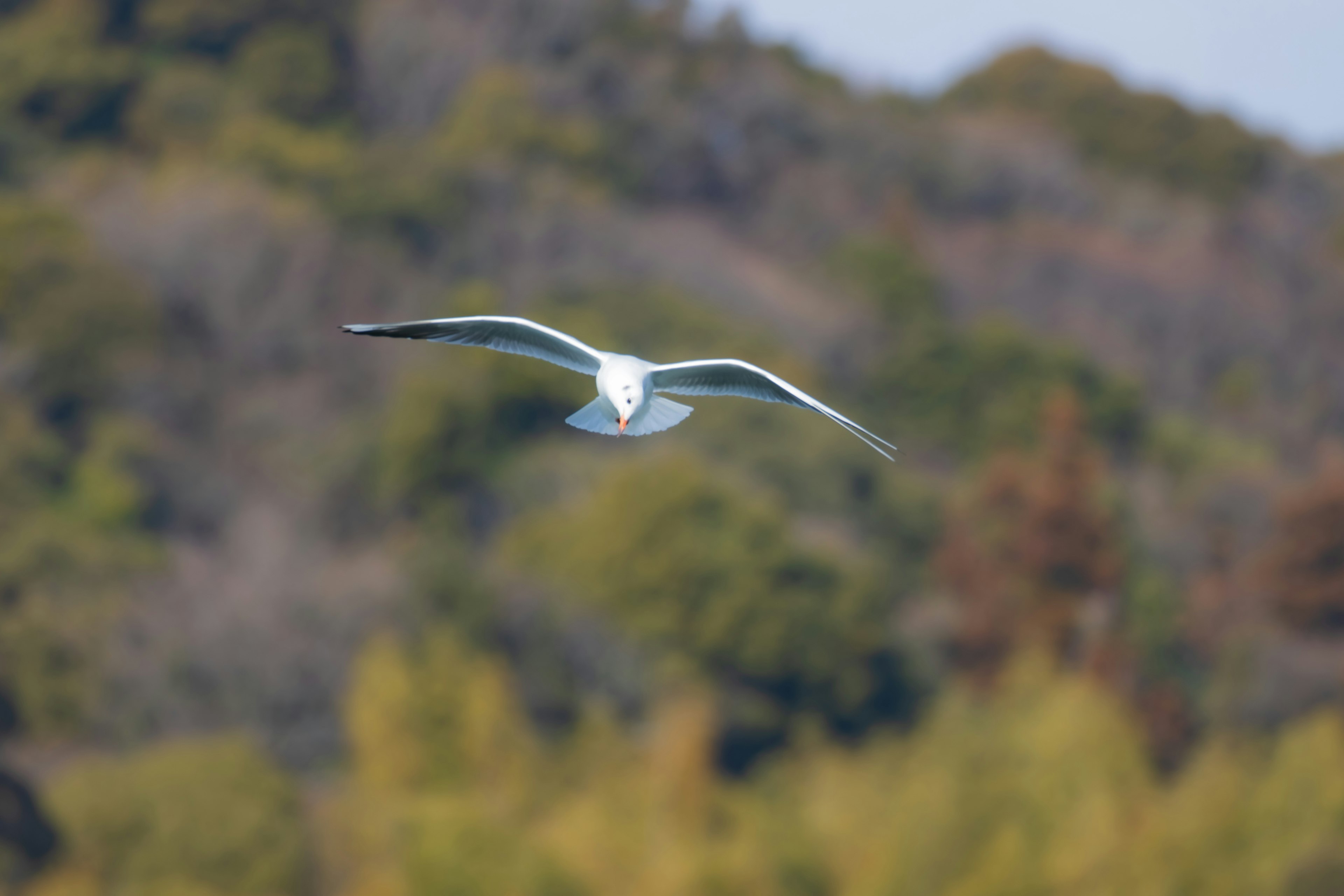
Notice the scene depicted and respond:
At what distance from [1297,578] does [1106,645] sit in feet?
12.7

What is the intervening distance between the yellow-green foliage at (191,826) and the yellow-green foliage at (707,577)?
886 centimetres

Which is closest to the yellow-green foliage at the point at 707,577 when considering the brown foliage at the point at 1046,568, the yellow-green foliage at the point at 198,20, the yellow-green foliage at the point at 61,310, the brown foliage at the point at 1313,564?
the brown foliage at the point at 1046,568

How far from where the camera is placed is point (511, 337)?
900 centimetres

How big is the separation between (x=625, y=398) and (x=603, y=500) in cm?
2380

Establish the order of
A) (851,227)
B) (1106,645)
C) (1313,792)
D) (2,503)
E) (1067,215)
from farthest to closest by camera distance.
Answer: (1067,215), (851,227), (1106,645), (2,503), (1313,792)

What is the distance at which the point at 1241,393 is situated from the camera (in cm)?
5600

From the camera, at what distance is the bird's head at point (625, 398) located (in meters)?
8.28

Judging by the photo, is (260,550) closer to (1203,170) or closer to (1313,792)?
(1313,792)

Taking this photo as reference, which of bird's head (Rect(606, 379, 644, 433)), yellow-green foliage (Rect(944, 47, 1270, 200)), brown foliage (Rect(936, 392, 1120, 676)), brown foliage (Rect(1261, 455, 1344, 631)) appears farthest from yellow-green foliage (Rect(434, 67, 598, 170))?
bird's head (Rect(606, 379, 644, 433))

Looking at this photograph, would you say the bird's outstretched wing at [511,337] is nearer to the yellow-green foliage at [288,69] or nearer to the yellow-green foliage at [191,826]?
the yellow-green foliage at [191,826]

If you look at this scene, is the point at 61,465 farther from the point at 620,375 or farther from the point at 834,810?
the point at 620,375

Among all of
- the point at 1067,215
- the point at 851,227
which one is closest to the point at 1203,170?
the point at 1067,215

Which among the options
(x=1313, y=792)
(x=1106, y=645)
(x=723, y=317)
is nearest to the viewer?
(x=1313, y=792)

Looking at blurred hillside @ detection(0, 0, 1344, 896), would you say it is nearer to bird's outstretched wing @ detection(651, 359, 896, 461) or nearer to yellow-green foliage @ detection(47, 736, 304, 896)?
yellow-green foliage @ detection(47, 736, 304, 896)
